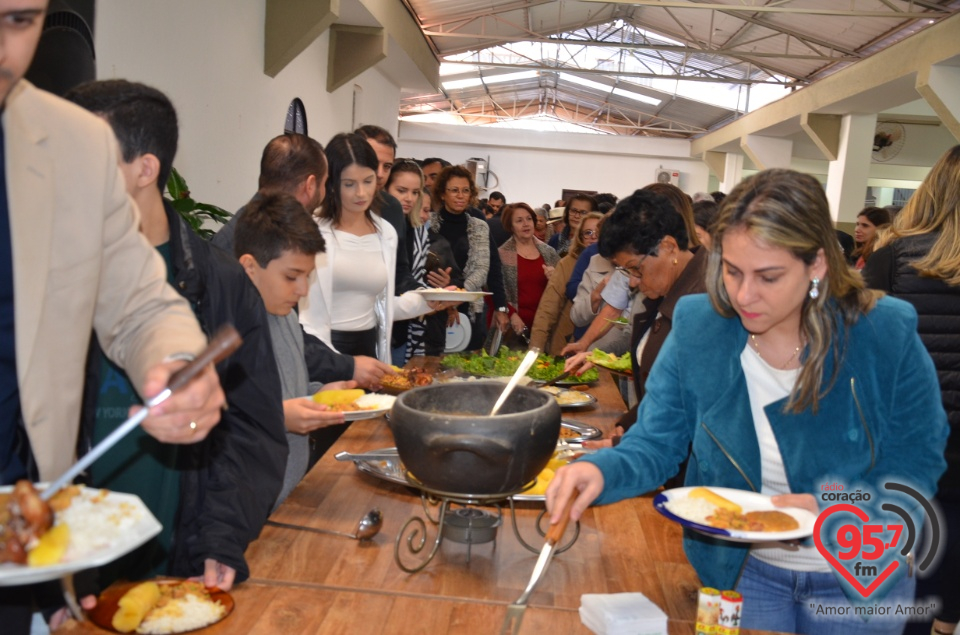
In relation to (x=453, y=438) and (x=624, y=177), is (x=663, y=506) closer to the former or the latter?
(x=453, y=438)

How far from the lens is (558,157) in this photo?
20.2 metres

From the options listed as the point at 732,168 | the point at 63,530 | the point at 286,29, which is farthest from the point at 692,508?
the point at 732,168

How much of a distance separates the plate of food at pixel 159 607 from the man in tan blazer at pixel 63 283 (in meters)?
0.25

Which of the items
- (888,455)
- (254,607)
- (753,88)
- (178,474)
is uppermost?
(753,88)

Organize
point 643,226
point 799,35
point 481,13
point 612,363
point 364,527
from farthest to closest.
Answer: point 481,13, point 799,35, point 612,363, point 643,226, point 364,527

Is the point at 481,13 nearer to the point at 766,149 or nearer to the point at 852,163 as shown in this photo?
the point at 852,163

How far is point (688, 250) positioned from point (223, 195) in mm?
3733

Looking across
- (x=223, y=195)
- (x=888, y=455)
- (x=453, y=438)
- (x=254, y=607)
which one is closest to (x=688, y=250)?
(x=888, y=455)

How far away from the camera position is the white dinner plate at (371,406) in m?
2.25

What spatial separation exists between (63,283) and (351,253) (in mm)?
2225

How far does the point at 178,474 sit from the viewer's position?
5.33 feet

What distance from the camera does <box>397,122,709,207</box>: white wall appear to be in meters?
19.8

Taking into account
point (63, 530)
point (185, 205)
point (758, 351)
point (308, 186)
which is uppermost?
point (308, 186)

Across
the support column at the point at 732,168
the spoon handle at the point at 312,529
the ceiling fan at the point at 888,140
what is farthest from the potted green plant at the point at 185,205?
the support column at the point at 732,168
